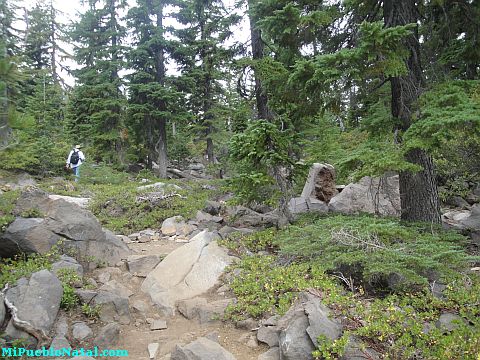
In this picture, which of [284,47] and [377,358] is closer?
[377,358]

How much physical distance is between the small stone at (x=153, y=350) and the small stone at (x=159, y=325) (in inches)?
18.8

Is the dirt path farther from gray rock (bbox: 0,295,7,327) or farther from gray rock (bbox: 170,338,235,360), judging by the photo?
gray rock (bbox: 0,295,7,327)

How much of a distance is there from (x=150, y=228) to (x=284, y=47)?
632cm

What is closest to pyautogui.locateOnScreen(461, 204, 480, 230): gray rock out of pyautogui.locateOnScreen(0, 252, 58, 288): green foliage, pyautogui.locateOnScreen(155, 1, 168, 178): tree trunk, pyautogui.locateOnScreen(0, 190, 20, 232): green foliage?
pyautogui.locateOnScreen(0, 252, 58, 288): green foliage

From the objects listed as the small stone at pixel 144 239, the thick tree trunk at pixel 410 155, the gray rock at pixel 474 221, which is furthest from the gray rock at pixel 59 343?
the gray rock at pixel 474 221

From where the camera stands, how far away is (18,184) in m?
Result: 14.3

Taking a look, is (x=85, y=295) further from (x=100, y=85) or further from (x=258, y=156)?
(x=100, y=85)

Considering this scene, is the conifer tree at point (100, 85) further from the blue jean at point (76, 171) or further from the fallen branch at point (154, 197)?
the fallen branch at point (154, 197)

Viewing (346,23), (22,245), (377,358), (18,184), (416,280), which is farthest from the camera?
(18,184)

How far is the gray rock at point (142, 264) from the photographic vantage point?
690cm

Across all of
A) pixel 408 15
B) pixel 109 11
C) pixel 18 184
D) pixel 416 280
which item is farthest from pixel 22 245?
pixel 109 11

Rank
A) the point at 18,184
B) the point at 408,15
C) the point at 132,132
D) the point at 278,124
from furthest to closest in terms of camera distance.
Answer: the point at 132,132 < the point at 18,184 < the point at 278,124 < the point at 408,15

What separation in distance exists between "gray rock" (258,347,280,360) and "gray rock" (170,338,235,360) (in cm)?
37

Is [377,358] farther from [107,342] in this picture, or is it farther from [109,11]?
[109,11]
